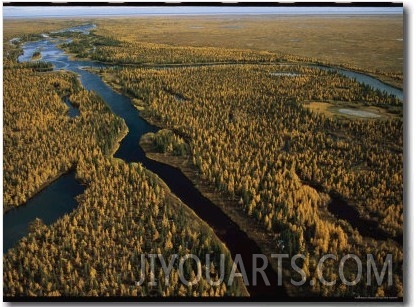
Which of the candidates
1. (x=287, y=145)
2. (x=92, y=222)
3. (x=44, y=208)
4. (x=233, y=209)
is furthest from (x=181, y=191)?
(x=287, y=145)

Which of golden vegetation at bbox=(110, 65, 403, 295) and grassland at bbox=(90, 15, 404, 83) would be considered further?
grassland at bbox=(90, 15, 404, 83)

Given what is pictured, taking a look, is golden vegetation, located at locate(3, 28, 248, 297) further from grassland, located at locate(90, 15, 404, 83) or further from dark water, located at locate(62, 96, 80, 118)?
grassland, located at locate(90, 15, 404, 83)

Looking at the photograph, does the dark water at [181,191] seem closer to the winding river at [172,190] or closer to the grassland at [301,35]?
the winding river at [172,190]

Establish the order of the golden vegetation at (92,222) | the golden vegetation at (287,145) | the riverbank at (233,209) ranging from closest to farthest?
the golden vegetation at (92,222)
the riverbank at (233,209)
the golden vegetation at (287,145)

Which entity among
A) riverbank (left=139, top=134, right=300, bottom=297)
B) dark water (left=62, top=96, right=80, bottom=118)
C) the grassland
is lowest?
riverbank (left=139, top=134, right=300, bottom=297)

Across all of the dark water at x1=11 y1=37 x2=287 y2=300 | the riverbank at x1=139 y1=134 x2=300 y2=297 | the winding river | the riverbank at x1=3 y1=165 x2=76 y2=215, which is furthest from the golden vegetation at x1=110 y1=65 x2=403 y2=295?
the riverbank at x1=3 y1=165 x2=76 y2=215

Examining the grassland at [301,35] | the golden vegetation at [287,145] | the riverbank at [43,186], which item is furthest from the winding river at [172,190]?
the grassland at [301,35]

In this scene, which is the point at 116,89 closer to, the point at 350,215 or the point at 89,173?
the point at 89,173

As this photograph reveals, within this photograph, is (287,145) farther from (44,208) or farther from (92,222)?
(44,208)
